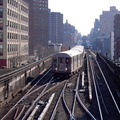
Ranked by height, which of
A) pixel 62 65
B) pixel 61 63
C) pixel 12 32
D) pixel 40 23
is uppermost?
pixel 40 23

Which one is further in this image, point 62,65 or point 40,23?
point 40,23

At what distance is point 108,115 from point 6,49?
40.9 m

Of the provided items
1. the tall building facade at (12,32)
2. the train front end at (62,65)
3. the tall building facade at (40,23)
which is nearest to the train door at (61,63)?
the train front end at (62,65)

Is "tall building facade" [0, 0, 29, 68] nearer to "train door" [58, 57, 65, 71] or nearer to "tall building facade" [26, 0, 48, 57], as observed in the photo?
"train door" [58, 57, 65, 71]

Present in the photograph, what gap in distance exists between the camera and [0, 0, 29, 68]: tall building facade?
172 ft

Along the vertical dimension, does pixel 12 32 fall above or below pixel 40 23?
below

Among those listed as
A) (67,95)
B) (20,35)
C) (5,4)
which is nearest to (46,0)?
(20,35)

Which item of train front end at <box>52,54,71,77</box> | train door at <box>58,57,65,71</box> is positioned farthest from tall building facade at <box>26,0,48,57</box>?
train door at <box>58,57,65,71</box>

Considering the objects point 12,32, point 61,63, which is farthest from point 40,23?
point 61,63

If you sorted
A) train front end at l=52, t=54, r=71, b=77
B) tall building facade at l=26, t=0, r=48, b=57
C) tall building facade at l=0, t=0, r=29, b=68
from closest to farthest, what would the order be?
1. train front end at l=52, t=54, r=71, b=77
2. tall building facade at l=0, t=0, r=29, b=68
3. tall building facade at l=26, t=0, r=48, b=57

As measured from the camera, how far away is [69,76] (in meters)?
29.2

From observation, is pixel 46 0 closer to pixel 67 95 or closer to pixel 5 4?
pixel 5 4

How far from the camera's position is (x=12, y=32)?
5672cm

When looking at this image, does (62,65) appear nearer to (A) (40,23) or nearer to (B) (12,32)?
(B) (12,32)
